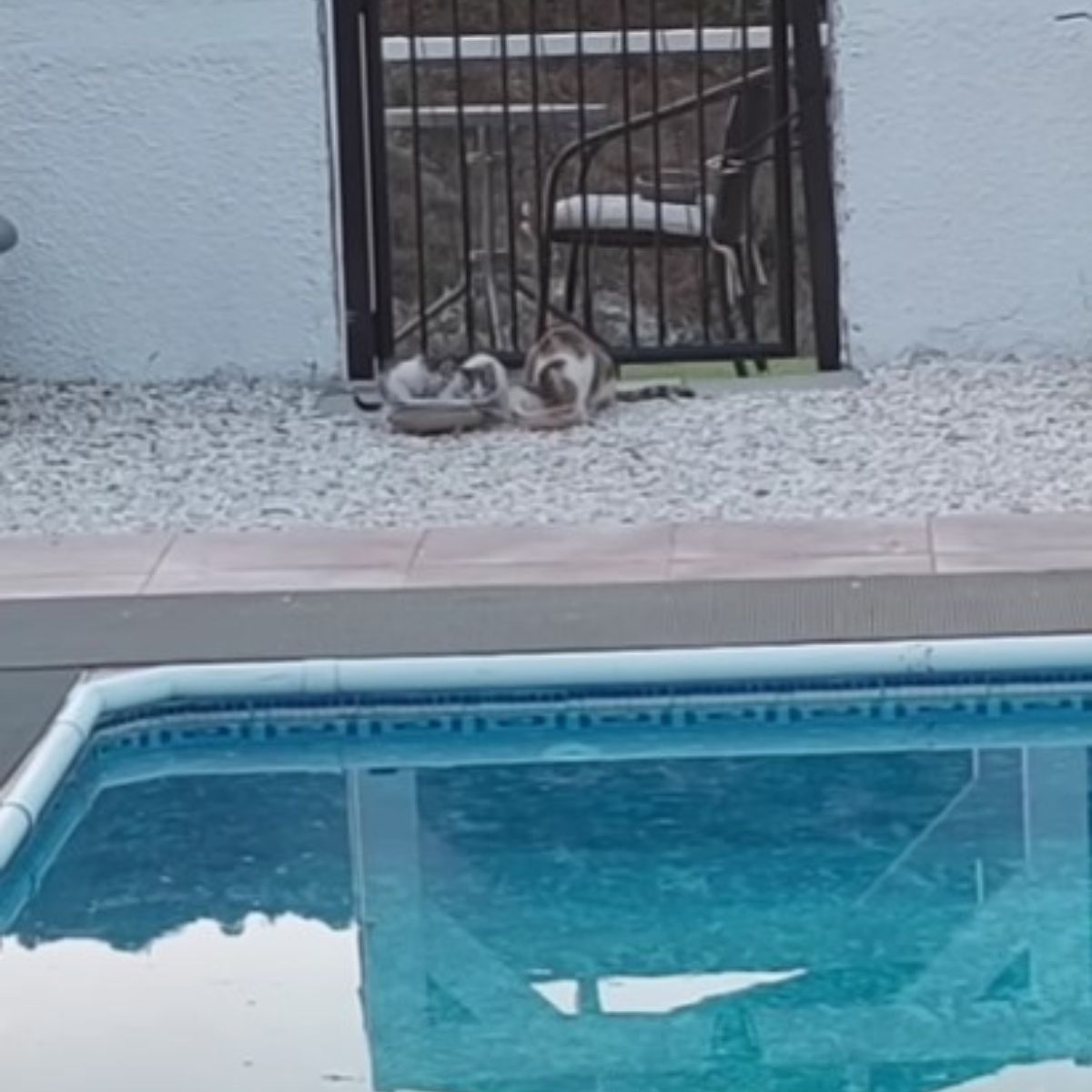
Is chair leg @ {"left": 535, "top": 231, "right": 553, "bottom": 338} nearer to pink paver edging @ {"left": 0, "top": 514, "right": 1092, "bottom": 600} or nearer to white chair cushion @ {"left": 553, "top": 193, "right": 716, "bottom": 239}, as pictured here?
white chair cushion @ {"left": 553, "top": 193, "right": 716, "bottom": 239}

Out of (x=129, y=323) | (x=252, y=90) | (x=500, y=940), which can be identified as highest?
(x=252, y=90)

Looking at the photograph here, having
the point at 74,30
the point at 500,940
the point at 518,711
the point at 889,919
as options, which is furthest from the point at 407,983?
the point at 74,30

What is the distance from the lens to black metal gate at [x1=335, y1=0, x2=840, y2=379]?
8797 millimetres

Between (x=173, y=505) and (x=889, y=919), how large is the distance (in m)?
2.87

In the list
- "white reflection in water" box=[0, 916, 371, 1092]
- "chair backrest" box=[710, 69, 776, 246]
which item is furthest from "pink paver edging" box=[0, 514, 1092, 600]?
"chair backrest" box=[710, 69, 776, 246]

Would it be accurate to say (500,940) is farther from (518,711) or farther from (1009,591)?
(1009,591)

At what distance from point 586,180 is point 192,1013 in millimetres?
5034

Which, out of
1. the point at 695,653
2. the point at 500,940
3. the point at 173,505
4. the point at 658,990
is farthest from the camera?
the point at 173,505

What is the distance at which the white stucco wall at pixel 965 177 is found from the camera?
8.50 meters

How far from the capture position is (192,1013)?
4.60m

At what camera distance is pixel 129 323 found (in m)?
8.74

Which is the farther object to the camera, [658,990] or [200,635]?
[200,635]

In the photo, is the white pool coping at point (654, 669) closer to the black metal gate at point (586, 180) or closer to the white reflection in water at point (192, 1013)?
the white reflection in water at point (192, 1013)

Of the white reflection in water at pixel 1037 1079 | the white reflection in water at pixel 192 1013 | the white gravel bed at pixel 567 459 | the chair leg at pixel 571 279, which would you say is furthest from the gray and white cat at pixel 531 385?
the white reflection in water at pixel 1037 1079
